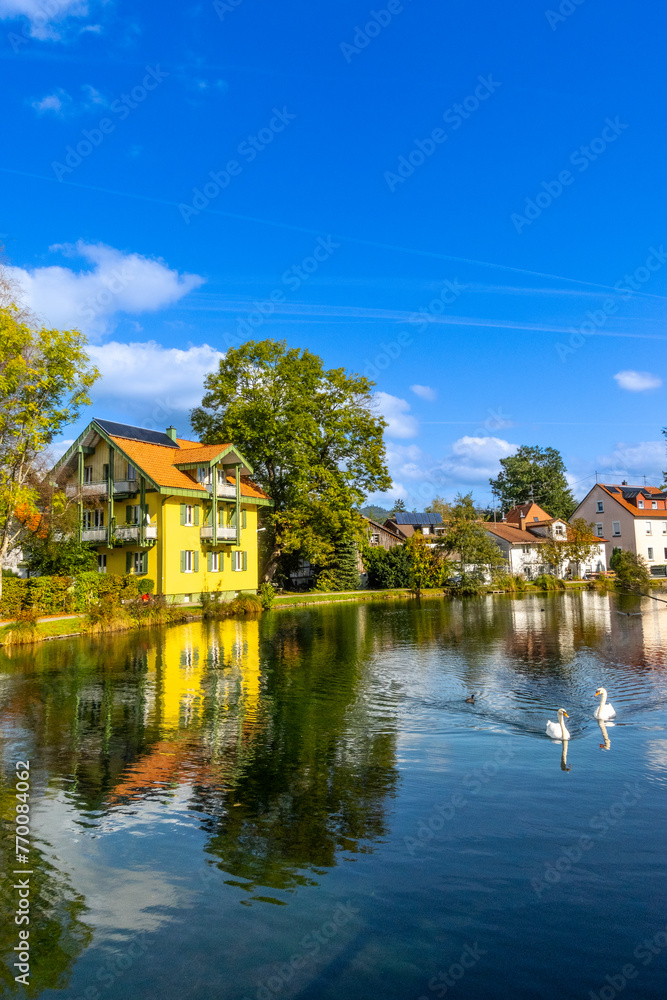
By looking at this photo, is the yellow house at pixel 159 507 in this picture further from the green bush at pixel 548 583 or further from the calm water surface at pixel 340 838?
the green bush at pixel 548 583

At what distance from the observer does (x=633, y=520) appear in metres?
78.0

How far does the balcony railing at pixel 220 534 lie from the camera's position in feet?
143

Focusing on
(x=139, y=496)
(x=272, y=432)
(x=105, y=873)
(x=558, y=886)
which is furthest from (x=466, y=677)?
(x=272, y=432)

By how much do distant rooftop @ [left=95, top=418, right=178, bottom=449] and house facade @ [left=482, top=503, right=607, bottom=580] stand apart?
3765cm

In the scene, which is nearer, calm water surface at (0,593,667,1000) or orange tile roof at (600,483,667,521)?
calm water surface at (0,593,667,1000)

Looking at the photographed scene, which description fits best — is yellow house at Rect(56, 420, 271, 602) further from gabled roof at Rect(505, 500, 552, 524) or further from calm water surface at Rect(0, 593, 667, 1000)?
gabled roof at Rect(505, 500, 552, 524)

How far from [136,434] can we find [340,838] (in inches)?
1525

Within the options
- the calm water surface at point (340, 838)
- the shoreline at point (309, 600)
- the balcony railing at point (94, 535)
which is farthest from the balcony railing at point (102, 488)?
the calm water surface at point (340, 838)

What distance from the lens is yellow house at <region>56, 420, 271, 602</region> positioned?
40.5 m

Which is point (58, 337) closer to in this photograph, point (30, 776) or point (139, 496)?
point (139, 496)

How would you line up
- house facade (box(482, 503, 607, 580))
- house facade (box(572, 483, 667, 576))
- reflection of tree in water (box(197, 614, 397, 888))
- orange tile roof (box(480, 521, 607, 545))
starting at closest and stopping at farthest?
reflection of tree in water (box(197, 614, 397, 888)), house facade (box(482, 503, 607, 580)), orange tile roof (box(480, 521, 607, 545)), house facade (box(572, 483, 667, 576))

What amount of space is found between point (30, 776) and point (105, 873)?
3972 mm

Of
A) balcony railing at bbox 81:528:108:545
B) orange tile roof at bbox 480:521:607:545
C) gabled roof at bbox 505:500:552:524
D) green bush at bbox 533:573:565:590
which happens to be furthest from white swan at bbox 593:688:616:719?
gabled roof at bbox 505:500:552:524

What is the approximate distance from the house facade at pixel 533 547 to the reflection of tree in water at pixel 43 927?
66264 mm
